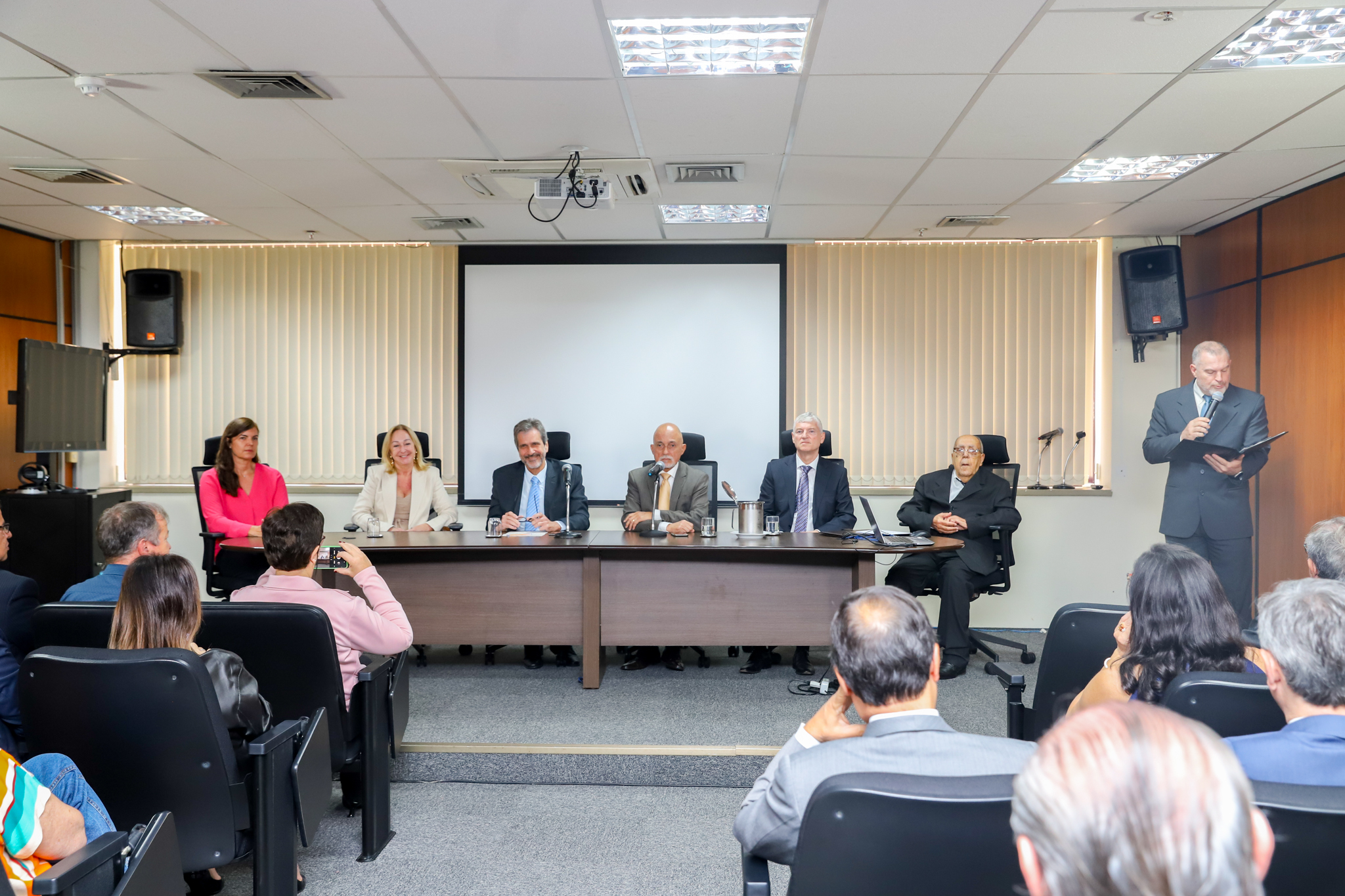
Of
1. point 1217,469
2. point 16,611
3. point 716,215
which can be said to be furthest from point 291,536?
point 1217,469

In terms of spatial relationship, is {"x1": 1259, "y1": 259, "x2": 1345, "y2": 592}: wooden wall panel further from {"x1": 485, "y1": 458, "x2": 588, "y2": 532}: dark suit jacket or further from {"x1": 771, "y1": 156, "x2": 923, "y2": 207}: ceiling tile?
{"x1": 485, "y1": 458, "x2": 588, "y2": 532}: dark suit jacket

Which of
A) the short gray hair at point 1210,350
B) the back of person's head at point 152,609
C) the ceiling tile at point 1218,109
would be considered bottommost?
the back of person's head at point 152,609

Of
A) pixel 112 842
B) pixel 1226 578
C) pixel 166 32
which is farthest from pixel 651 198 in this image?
pixel 112 842

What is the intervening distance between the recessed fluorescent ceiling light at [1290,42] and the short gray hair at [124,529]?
3.93 meters

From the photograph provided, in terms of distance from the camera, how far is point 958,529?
14.3 feet

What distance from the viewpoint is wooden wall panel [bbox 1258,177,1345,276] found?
4.19 metres

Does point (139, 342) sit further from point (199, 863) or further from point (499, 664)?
point (199, 863)

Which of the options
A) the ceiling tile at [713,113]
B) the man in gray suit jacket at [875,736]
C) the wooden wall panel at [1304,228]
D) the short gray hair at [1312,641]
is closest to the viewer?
the man in gray suit jacket at [875,736]

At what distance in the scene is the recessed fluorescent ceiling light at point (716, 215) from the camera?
197 inches

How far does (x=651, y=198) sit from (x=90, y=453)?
4.56 meters

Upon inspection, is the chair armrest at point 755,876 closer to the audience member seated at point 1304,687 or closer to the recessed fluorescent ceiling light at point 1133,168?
the audience member seated at point 1304,687

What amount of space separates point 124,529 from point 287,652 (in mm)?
747

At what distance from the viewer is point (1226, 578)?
4.20 metres

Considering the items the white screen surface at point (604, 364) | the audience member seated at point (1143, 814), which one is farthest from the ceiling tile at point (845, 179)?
the audience member seated at point (1143, 814)
